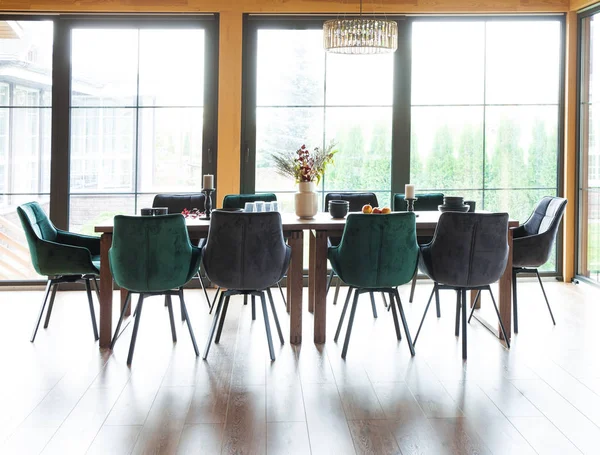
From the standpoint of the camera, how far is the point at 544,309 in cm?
526

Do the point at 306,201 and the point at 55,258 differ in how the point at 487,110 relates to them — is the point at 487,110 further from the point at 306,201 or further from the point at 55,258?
the point at 55,258

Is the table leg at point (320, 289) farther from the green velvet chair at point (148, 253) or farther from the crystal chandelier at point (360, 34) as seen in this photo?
the crystal chandelier at point (360, 34)

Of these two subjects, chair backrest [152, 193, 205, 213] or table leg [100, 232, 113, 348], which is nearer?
table leg [100, 232, 113, 348]

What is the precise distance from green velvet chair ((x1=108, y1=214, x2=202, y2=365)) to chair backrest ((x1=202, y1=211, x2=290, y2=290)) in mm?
177

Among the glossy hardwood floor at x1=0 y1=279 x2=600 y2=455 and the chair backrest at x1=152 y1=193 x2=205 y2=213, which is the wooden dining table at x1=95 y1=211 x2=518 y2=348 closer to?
the glossy hardwood floor at x1=0 y1=279 x2=600 y2=455

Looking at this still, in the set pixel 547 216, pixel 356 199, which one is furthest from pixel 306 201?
pixel 547 216

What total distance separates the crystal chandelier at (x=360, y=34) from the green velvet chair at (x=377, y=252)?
1.30 meters

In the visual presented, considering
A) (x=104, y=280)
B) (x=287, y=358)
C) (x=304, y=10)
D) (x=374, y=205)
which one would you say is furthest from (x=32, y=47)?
(x=287, y=358)

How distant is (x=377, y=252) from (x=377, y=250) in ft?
0.04

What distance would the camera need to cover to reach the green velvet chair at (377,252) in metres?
3.92

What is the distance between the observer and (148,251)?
3811 mm

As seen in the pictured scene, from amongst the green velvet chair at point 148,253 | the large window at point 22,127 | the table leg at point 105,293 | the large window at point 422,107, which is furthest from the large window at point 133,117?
the green velvet chair at point 148,253

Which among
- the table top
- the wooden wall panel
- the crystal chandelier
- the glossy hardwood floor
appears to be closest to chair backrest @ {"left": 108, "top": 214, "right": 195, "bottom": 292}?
the table top

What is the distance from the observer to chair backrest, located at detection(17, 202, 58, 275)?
4328mm
